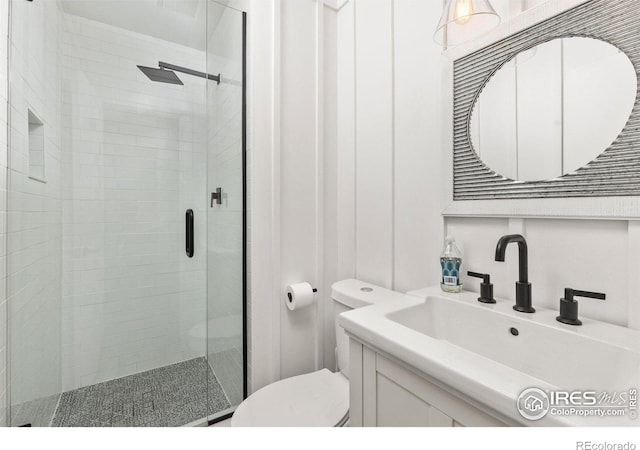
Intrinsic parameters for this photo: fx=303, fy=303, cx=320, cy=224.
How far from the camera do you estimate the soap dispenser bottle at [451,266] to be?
3.23ft

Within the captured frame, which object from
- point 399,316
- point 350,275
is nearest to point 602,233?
point 399,316

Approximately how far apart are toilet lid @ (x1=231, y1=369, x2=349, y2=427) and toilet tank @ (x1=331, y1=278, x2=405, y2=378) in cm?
9

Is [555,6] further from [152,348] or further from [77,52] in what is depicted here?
[152,348]

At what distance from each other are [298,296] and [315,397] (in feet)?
1.33

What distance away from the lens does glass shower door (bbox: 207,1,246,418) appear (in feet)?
4.71

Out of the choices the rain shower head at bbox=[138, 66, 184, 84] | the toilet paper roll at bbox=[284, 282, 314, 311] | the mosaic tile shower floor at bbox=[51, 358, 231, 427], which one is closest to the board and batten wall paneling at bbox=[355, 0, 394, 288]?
the toilet paper roll at bbox=[284, 282, 314, 311]

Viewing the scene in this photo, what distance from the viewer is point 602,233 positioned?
0.75 metres

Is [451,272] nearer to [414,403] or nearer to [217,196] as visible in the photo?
[414,403]

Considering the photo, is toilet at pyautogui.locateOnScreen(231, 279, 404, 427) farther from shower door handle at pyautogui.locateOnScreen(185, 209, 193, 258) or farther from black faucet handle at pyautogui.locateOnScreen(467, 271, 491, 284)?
shower door handle at pyautogui.locateOnScreen(185, 209, 193, 258)

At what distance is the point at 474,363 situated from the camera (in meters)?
0.55

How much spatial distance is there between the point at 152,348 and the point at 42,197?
3.64 ft

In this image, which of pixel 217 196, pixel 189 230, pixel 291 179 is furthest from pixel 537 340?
pixel 189 230

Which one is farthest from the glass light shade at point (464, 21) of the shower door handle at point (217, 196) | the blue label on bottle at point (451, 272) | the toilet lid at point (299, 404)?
the toilet lid at point (299, 404)

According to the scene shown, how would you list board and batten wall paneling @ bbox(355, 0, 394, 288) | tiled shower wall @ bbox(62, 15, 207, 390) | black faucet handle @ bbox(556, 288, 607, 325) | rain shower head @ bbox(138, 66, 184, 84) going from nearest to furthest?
black faucet handle @ bbox(556, 288, 607, 325)
board and batten wall paneling @ bbox(355, 0, 394, 288)
tiled shower wall @ bbox(62, 15, 207, 390)
rain shower head @ bbox(138, 66, 184, 84)
